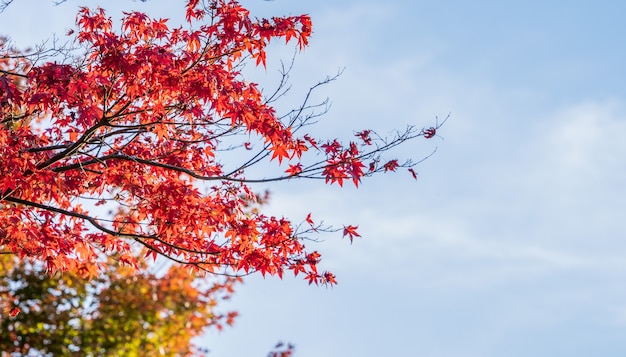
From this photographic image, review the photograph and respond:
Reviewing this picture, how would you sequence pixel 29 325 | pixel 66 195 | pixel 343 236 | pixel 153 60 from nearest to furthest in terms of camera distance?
pixel 153 60 < pixel 343 236 < pixel 66 195 < pixel 29 325

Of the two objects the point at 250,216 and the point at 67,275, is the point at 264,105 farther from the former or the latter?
the point at 67,275

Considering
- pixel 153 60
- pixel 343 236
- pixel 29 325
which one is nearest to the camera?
pixel 153 60

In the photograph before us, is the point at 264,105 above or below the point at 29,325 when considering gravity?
below

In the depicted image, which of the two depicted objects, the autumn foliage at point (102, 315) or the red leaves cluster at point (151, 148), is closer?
the red leaves cluster at point (151, 148)

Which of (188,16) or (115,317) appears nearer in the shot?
(188,16)

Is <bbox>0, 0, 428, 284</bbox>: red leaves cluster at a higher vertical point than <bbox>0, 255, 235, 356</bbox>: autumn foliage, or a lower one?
lower

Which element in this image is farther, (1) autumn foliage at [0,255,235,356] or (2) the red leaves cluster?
(1) autumn foliage at [0,255,235,356]

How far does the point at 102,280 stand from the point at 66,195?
Result: 811 centimetres

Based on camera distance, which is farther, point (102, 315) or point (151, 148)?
point (102, 315)

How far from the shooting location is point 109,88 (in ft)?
24.5

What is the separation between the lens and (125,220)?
30.0 feet

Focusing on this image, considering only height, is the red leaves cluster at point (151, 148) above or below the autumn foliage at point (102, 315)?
below

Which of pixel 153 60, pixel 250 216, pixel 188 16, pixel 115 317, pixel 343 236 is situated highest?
pixel 115 317

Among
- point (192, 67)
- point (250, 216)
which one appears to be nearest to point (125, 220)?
point (250, 216)
